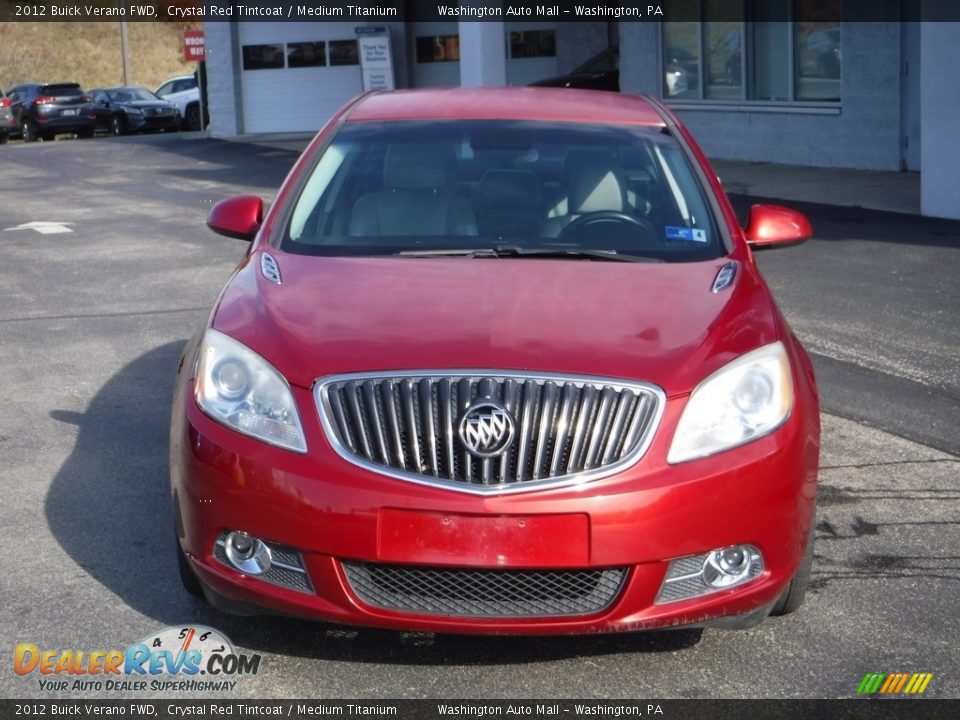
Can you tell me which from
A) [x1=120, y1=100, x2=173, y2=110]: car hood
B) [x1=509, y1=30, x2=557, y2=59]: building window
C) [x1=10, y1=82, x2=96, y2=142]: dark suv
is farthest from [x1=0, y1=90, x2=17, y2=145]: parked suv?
[x1=509, y1=30, x2=557, y2=59]: building window

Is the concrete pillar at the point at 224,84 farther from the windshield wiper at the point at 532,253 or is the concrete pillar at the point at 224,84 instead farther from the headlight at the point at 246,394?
the headlight at the point at 246,394

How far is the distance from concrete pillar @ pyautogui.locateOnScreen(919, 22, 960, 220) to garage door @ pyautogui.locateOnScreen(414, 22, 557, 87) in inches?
790

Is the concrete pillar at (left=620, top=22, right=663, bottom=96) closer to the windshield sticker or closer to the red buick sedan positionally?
the windshield sticker

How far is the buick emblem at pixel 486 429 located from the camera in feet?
12.2

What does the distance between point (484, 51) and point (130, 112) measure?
18333 millimetres

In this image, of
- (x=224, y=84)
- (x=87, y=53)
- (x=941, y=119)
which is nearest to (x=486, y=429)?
(x=941, y=119)

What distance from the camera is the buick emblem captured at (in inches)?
146

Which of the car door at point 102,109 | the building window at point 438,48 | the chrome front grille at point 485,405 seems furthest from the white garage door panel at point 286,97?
the chrome front grille at point 485,405

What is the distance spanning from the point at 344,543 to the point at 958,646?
6.14ft

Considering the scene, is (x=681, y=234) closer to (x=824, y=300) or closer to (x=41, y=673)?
(x=41, y=673)

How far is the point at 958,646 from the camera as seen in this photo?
425 centimetres

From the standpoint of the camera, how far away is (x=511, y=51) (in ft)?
111

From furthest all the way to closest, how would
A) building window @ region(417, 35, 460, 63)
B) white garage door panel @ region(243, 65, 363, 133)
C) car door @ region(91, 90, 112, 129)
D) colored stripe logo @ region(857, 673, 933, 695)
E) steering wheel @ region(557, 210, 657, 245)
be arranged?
car door @ region(91, 90, 112, 129), white garage door panel @ region(243, 65, 363, 133), building window @ region(417, 35, 460, 63), steering wheel @ region(557, 210, 657, 245), colored stripe logo @ region(857, 673, 933, 695)

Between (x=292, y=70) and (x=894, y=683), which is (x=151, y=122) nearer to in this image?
(x=292, y=70)
